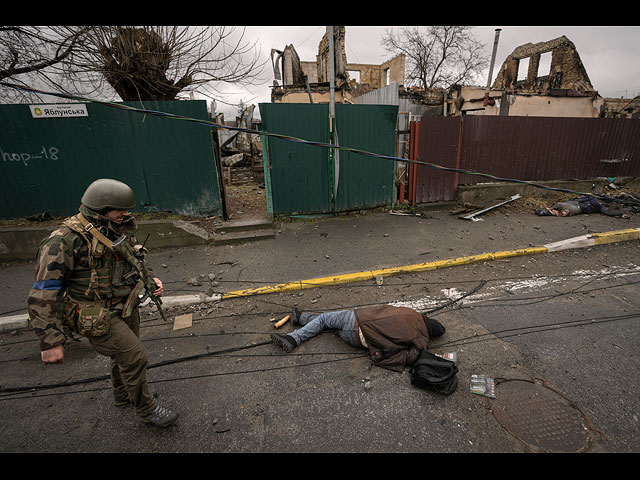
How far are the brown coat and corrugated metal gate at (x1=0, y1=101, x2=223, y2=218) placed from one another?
510 cm

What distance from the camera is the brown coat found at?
294 cm

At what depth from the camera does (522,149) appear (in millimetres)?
9039

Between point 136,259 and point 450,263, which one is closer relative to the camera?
point 136,259

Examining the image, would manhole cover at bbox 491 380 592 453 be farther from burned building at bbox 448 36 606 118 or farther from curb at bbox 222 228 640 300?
burned building at bbox 448 36 606 118

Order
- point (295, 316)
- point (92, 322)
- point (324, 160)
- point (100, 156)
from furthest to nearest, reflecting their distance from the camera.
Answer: point (324, 160)
point (100, 156)
point (295, 316)
point (92, 322)

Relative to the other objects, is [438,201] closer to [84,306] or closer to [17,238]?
[84,306]

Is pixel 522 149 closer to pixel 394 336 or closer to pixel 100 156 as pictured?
pixel 394 336

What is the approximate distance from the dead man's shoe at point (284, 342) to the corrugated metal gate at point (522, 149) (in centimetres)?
628

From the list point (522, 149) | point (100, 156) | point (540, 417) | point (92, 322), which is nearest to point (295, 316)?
point (92, 322)

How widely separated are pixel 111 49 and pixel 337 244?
7.20 m

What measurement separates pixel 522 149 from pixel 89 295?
11.1 m

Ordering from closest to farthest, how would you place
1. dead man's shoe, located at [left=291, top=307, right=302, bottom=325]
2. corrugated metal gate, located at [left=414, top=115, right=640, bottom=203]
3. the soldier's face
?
the soldier's face → dead man's shoe, located at [left=291, top=307, right=302, bottom=325] → corrugated metal gate, located at [left=414, top=115, right=640, bottom=203]

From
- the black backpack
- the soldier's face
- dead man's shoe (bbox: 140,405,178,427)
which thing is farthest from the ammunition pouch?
the black backpack

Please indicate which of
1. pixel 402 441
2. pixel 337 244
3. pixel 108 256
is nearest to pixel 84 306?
pixel 108 256
